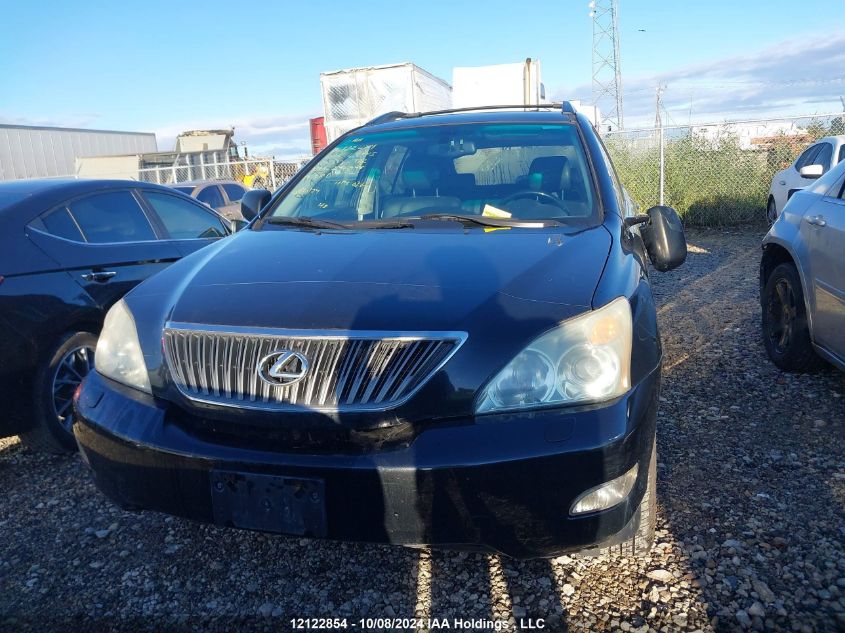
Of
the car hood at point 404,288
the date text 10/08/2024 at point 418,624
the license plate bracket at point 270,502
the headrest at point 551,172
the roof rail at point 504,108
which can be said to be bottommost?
the date text 10/08/2024 at point 418,624

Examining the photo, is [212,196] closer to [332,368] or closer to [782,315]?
[782,315]

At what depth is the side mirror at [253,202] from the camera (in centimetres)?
348

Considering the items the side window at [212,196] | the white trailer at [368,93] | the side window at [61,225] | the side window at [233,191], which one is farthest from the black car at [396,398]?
the white trailer at [368,93]

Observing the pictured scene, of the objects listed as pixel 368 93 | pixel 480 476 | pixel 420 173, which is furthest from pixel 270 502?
pixel 368 93

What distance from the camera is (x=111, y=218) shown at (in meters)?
4.22

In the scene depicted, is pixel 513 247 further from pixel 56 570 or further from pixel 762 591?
pixel 56 570

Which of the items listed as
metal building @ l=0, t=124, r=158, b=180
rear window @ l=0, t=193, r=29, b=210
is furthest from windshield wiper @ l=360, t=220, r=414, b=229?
metal building @ l=0, t=124, r=158, b=180

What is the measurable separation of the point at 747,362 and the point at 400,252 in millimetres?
3254

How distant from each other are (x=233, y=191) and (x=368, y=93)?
19.2 feet

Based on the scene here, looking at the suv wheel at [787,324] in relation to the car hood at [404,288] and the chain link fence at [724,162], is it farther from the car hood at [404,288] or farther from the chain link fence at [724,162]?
the chain link fence at [724,162]

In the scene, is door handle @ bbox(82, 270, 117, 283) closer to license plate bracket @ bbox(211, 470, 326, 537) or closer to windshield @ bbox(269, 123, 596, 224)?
windshield @ bbox(269, 123, 596, 224)

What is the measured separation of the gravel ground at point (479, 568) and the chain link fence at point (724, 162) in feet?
31.4

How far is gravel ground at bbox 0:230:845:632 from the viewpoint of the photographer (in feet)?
7.23

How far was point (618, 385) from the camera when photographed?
1.91 metres
